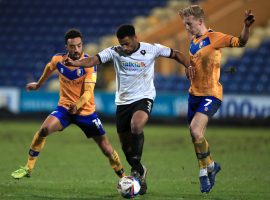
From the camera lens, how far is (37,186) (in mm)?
10250

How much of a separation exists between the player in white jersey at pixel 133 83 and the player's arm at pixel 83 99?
0.49 meters

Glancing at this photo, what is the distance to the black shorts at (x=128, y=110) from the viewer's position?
31.4ft

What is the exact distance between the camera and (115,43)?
88.6 feet

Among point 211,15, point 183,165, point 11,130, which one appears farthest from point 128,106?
point 211,15

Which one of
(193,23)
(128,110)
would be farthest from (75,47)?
(193,23)

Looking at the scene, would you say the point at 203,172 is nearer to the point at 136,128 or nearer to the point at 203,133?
the point at 203,133

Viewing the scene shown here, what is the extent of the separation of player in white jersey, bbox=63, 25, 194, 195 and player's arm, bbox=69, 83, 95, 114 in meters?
0.49

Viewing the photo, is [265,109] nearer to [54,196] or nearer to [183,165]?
[183,165]

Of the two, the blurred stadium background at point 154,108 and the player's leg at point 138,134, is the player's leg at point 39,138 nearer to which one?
the blurred stadium background at point 154,108

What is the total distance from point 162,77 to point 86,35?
6383mm

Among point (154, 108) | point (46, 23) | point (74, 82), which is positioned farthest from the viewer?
point (46, 23)

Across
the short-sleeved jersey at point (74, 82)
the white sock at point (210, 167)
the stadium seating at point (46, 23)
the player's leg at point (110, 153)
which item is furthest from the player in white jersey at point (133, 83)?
the stadium seating at point (46, 23)

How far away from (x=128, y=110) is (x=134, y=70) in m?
0.57

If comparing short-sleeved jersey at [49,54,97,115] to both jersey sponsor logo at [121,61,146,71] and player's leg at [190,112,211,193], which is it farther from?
player's leg at [190,112,211,193]
